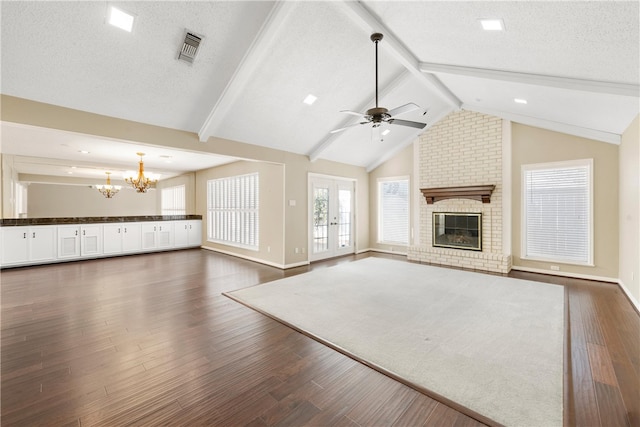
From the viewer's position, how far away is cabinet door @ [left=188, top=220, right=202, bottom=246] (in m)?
9.12

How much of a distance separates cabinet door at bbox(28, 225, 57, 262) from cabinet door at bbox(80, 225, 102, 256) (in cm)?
53

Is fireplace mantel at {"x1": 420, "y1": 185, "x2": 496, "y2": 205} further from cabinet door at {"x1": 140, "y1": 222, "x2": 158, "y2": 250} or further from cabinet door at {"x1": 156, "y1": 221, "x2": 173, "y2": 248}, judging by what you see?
cabinet door at {"x1": 140, "y1": 222, "x2": 158, "y2": 250}

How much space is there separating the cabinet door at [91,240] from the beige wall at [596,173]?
1020 cm

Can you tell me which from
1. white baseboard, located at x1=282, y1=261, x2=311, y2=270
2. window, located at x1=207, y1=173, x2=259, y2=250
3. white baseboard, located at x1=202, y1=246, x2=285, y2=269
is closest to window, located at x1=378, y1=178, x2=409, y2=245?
white baseboard, located at x1=282, y1=261, x2=311, y2=270

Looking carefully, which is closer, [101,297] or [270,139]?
[101,297]

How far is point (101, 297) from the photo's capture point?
420 cm

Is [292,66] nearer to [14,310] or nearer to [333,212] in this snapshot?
[333,212]

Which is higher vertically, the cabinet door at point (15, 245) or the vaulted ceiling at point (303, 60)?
the vaulted ceiling at point (303, 60)

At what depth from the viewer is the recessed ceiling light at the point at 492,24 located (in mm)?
2654

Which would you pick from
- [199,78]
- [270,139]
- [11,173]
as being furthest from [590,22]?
[11,173]

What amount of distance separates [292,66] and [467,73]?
8.27ft

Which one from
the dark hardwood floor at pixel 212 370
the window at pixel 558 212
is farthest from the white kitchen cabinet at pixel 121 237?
the window at pixel 558 212

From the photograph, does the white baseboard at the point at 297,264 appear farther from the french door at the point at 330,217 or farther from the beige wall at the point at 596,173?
the beige wall at the point at 596,173

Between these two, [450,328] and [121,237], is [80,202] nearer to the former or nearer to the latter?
[121,237]
